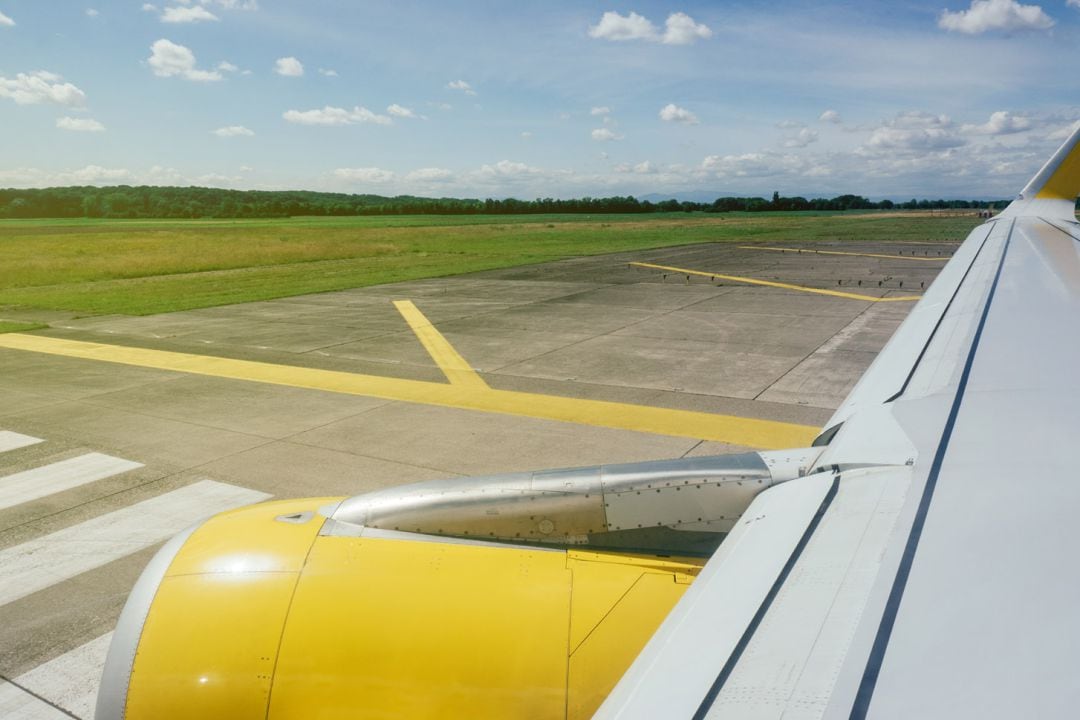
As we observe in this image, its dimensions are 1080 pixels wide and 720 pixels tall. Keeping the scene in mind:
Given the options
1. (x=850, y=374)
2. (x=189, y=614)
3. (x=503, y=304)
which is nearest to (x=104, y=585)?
(x=189, y=614)

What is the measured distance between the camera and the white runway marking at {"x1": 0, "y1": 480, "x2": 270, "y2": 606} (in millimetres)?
6027

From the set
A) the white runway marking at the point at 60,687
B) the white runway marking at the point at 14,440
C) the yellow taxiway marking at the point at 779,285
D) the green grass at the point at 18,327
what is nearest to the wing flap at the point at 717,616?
the white runway marking at the point at 60,687

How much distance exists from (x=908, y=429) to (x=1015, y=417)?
356mm

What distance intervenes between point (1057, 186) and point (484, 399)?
8.14 metres

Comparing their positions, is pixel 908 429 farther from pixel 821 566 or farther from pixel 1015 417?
pixel 821 566

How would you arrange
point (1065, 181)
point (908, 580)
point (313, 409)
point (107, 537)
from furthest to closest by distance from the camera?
point (313, 409) < point (1065, 181) < point (107, 537) < point (908, 580)

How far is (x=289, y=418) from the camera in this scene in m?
10.1

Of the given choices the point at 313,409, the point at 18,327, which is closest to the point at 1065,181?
the point at 313,409

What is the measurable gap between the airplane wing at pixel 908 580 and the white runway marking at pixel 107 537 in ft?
20.6

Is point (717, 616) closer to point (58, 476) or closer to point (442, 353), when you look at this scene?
point (58, 476)

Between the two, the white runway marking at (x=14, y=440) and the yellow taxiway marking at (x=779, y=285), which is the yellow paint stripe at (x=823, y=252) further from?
the white runway marking at (x=14, y=440)

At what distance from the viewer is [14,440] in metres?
9.50

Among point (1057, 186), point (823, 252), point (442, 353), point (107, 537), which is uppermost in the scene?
point (1057, 186)

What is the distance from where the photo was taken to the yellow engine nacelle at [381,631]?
109 inches
